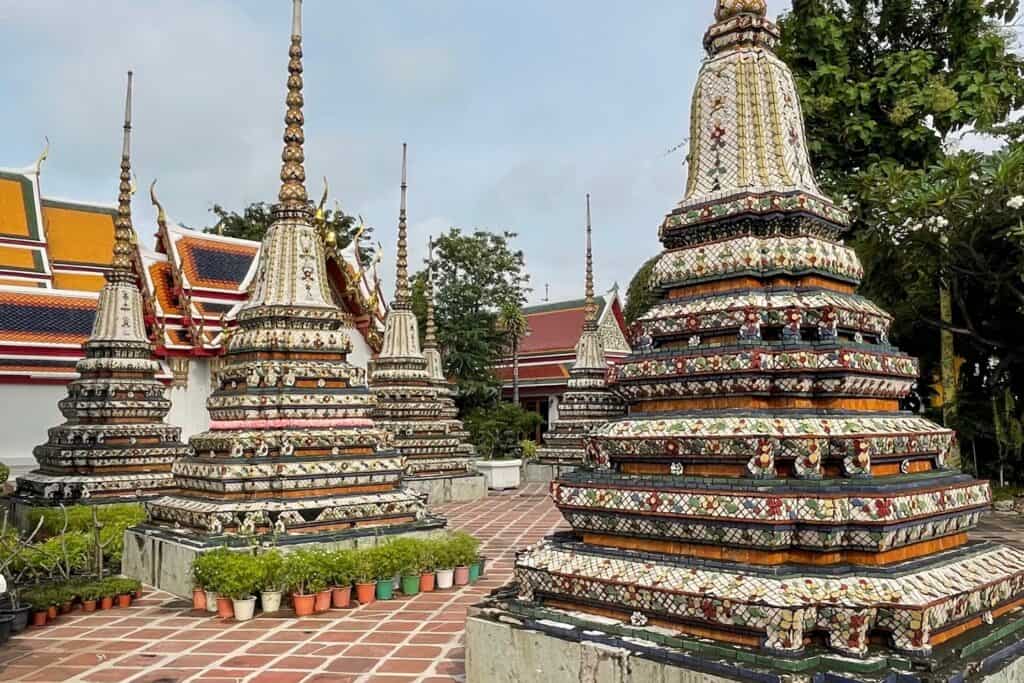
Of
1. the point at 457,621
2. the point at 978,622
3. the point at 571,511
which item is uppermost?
the point at 571,511

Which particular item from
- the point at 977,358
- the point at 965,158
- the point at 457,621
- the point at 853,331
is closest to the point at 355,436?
the point at 457,621

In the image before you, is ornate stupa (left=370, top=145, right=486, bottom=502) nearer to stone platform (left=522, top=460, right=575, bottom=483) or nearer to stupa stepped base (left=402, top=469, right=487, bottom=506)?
stupa stepped base (left=402, top=469, right=487, bottom=506)

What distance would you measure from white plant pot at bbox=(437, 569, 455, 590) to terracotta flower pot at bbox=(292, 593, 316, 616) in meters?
1.63

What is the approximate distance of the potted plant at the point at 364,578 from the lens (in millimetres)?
8719

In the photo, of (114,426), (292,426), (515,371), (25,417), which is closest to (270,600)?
(292,426)

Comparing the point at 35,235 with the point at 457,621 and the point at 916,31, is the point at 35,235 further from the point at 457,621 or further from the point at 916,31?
the point at 916,31

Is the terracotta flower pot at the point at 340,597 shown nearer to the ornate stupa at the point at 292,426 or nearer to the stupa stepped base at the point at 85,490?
the ornate stupa at the point at 292,426

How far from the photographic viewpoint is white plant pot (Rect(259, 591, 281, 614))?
832 centimetres

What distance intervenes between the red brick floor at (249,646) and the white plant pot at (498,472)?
42.5 ft

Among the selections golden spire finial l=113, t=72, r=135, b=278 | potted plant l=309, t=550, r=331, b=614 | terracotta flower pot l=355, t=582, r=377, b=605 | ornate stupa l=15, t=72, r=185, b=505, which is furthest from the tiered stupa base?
golden spire finial l=113, t=72, r=135, b=278

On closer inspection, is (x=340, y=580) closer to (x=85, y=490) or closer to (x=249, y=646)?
(x=249, y=646)

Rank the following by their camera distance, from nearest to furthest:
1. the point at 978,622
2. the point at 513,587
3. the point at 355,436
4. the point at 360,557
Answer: the point at 978,622
the point at 513,587
the point at 360,557
the point at 355,436

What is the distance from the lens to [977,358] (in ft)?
68.4

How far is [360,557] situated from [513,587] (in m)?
3.31
